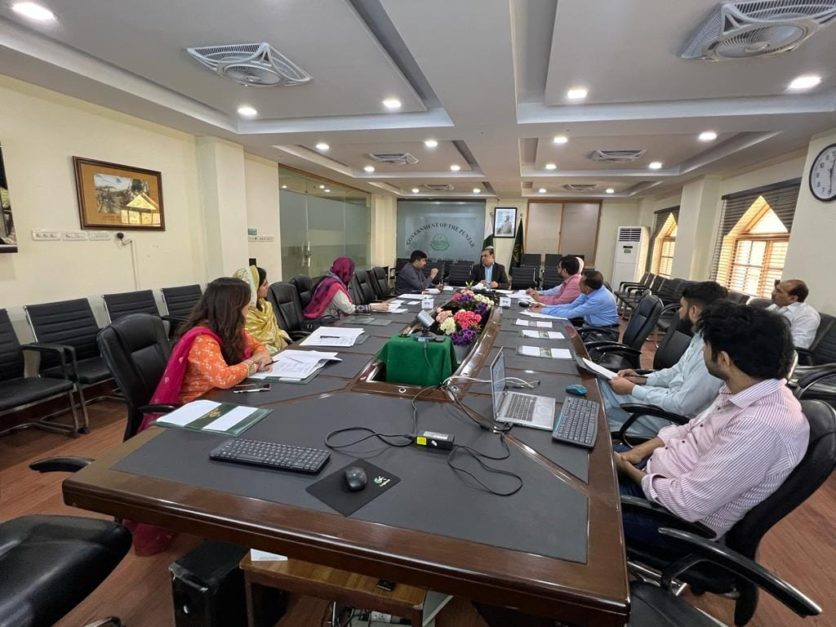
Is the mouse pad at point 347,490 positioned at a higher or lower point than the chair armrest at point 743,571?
higher

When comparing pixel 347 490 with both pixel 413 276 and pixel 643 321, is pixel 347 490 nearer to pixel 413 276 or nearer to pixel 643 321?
pixel 643 321

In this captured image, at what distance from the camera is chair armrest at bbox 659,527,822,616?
90 centimetres

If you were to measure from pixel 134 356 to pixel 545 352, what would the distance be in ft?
7.35

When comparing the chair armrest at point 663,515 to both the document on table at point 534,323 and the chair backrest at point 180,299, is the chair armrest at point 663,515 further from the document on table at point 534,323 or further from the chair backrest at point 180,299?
the chair backrest at point 180,299

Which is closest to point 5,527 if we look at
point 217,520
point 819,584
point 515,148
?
point 217,520

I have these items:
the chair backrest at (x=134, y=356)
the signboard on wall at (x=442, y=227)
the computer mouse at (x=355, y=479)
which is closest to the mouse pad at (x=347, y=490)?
the computer mouse at (x=355, y=479)

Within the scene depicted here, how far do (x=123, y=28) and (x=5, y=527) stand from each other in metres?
2.56

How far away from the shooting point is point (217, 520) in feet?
3.08

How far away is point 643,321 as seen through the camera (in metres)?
3.07

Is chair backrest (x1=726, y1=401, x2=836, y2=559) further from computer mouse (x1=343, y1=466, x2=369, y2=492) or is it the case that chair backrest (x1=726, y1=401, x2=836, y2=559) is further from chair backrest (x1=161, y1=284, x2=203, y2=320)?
chair backrest (x1=161, y1=284, x2=203, y2=320)

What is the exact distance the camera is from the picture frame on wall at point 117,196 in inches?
129

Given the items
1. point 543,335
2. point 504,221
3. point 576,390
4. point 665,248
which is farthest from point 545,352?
point 504,221

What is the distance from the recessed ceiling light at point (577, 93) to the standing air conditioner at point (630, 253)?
604 cm

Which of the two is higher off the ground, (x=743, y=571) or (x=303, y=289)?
(x=303, y=289)
